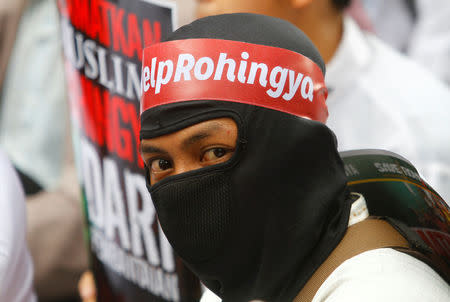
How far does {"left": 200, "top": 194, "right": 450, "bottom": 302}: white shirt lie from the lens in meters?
0.68

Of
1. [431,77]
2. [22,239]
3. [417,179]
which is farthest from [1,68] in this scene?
[417,179]

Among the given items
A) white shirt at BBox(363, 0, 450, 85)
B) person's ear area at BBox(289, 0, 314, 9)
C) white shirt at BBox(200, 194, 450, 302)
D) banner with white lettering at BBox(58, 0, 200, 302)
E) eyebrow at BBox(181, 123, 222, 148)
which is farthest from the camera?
white shirt at BBox(363, 0, 450, 85)

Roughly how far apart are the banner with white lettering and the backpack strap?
1.64ft

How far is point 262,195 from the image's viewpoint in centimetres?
81

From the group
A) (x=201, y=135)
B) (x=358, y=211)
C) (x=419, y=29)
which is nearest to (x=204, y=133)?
(x=201, y=135)

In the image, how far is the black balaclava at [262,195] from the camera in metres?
0.80

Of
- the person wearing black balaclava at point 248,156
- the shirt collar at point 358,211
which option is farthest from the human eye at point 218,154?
the shirt collar at point 358,211

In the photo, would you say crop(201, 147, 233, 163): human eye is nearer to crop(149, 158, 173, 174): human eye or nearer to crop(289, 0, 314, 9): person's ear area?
crop(149, 158, 173, 174): human eye

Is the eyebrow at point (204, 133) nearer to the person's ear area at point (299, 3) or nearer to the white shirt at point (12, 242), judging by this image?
the person's ear area at point (299, 3)

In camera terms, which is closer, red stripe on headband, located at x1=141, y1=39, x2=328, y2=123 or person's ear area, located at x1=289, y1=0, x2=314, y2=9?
red stripe on headband, located at x1=141, y1=39, x2=328, y2=123

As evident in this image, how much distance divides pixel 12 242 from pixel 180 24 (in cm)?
50

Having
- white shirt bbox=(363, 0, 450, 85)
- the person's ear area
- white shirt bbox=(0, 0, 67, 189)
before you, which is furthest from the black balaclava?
white shirt bbox=(0, 0, 67, 189)

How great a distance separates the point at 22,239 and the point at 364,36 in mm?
778

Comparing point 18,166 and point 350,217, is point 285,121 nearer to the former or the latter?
point 350,217
